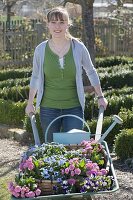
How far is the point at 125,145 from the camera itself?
5.71 metres

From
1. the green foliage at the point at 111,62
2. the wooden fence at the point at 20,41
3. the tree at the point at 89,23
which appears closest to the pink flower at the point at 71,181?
the tree at the point at 89,23

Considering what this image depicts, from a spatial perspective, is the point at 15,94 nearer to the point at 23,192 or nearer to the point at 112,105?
the point at 112,105

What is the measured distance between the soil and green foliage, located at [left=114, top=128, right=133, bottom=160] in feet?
0.34

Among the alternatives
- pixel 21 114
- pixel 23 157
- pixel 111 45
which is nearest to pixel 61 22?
pixel 23 157

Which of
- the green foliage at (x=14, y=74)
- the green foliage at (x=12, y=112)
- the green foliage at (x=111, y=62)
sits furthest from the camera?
the green foliage at (x=111, y=62)

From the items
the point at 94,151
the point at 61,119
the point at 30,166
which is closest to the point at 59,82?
the point at 61,119

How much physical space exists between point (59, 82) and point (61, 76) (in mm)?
55

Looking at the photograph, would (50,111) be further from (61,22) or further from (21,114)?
(21,114)

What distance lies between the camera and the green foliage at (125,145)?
5.71 meters

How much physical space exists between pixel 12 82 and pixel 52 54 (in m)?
5.98

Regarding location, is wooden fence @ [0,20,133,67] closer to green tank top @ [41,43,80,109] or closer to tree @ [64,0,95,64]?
tree @ [64,0,95,64]

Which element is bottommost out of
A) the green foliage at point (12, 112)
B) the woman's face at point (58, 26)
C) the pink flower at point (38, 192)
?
the green foliage at point (12, 112)

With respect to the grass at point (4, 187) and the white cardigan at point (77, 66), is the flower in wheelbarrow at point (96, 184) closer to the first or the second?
the white cardigan at point (77, 66)

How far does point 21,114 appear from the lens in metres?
7.93
